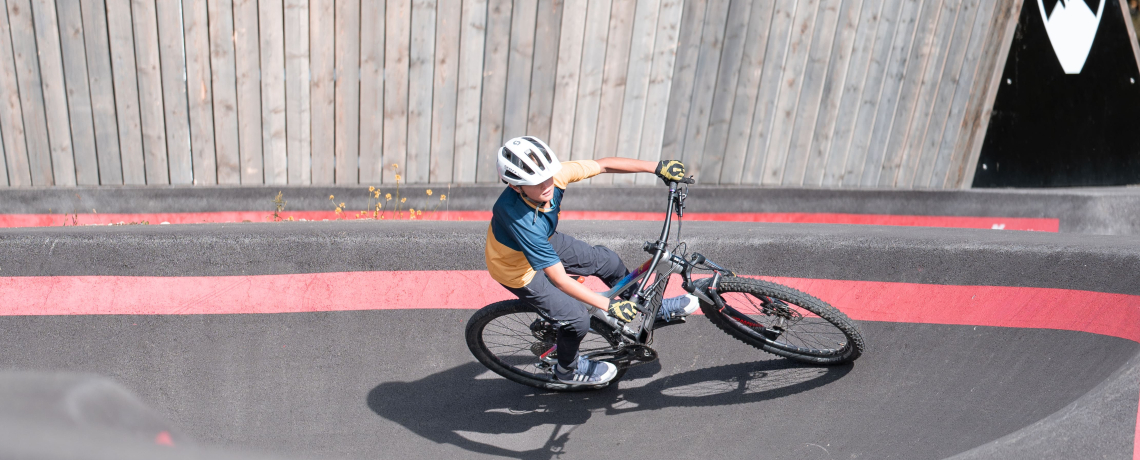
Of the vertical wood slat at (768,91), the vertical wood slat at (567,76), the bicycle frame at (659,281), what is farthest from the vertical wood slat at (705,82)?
the bicycle frame at (659,281)

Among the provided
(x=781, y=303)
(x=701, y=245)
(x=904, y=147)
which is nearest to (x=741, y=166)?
(x=904, y=147)

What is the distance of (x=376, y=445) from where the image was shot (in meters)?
4.21

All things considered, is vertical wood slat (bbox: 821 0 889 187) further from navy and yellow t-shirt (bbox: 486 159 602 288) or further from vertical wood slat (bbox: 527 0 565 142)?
navy and yellow t-shirt (bbox: 486 159 602 288)

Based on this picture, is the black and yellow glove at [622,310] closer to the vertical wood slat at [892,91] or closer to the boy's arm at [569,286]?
the boy's arm at [569,286]

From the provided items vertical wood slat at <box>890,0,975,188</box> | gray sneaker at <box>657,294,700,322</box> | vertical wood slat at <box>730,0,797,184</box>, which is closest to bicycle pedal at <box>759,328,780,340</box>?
gray sneaker at <box>657,294,700,322</box>

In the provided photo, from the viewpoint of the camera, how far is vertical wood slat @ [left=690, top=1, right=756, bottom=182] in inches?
316

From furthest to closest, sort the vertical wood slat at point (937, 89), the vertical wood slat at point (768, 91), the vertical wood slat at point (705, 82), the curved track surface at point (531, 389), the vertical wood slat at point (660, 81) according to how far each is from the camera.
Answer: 1. the vertical wood slat at point (937, 89)
2. the vertical wood slat at point (768, 91)
3. the vertical wood slat at point (705, 82)
4. the vertical wood slat at point (660, 81)
5. the curved track surface at point (531, 389)

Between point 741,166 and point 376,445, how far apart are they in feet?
18.8

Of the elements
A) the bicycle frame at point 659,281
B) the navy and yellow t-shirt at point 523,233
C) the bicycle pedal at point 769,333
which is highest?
the navy and yellow t-shirt at point 523,233

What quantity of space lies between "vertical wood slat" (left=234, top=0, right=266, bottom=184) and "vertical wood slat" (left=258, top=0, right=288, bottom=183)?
0.05m

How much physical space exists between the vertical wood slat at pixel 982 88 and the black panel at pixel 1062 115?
0.31 ft

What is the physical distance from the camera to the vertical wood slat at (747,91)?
807cm

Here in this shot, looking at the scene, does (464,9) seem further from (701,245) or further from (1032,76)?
(1032,76)

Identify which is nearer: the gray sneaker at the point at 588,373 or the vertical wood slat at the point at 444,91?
the gray sneaker at the point at 588,373
